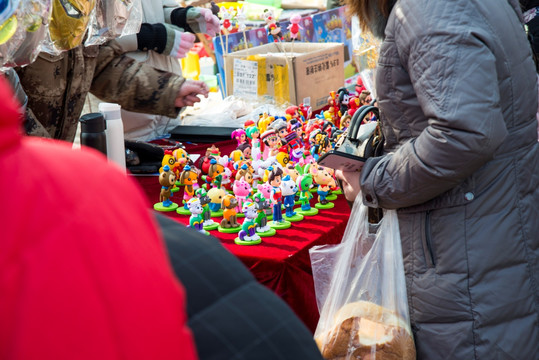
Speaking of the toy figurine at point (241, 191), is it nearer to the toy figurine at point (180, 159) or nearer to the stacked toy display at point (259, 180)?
the stacked toy display at point (259, 180)

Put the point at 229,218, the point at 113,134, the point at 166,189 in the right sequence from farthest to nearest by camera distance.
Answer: the point at 166,189
the point at 229,218
the point at 113,134

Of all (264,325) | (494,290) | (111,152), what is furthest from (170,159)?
(264,325)

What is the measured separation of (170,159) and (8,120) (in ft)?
5.97

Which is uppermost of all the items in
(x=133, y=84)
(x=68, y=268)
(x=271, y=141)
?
(x=68, y=268)

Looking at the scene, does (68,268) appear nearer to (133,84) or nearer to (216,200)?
(216,200)

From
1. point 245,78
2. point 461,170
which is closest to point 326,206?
point 461,170

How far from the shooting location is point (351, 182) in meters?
1.62

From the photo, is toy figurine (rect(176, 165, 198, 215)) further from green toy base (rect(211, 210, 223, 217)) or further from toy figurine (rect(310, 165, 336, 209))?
toy figurine (rect(310, 165, 336, 209))

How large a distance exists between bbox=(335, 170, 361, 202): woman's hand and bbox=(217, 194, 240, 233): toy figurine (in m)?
0.40

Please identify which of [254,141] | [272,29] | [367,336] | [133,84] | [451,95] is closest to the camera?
[451,95]

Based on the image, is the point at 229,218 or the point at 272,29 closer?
the point at 229,218

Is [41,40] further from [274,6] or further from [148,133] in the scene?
[274,6]

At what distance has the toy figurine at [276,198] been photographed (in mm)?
Result: 1949

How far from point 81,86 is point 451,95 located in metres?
1.45
